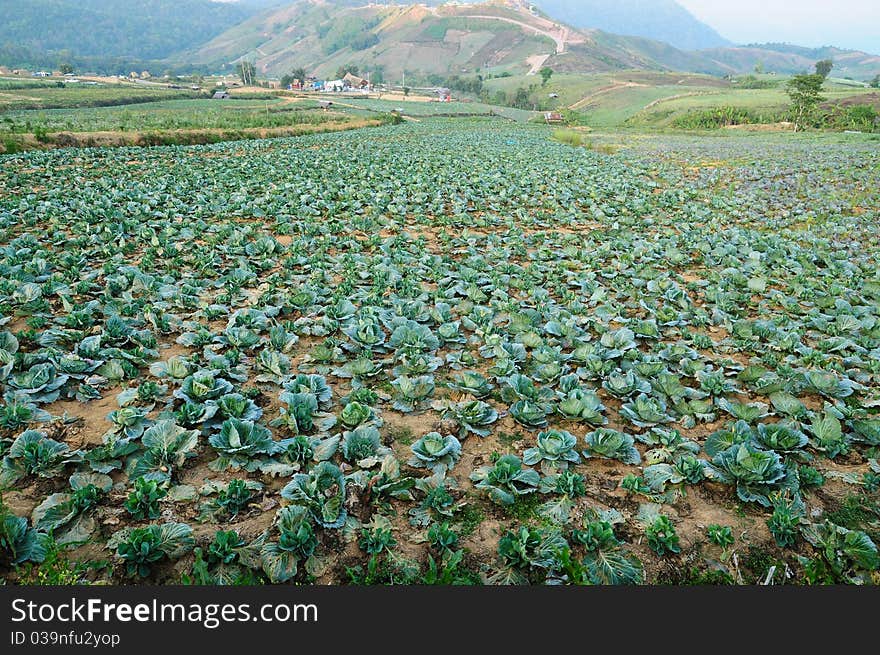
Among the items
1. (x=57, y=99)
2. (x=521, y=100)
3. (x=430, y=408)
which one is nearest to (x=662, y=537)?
(x=430, y=408)

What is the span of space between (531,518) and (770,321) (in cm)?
509

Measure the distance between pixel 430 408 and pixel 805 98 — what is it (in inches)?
2560

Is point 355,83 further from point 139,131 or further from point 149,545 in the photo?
point 149,545

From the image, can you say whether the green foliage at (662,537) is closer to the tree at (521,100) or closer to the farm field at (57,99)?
the farm field at (57,99)

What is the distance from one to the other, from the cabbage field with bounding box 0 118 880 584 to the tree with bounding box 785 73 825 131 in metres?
53.2

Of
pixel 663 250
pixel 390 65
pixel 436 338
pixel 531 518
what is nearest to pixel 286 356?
pixel 436 338

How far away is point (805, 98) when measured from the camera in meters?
50.5

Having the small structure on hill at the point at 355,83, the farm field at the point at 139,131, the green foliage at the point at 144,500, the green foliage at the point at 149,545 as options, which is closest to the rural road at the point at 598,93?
the small structure on hill at the point at 355,83

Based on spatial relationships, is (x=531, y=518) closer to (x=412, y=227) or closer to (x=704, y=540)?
(x=704, y=540)

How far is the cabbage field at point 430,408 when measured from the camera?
307 cm

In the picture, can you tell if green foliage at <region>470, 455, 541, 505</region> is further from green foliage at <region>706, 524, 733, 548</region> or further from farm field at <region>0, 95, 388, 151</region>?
farm field at <region>0, 95, 388, 151</region>

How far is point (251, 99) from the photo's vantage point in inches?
2795

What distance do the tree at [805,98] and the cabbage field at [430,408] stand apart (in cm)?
5321

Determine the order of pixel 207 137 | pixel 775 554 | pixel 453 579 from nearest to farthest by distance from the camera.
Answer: pixel 453 579 → pixel 775 554 → pixel 207 137
